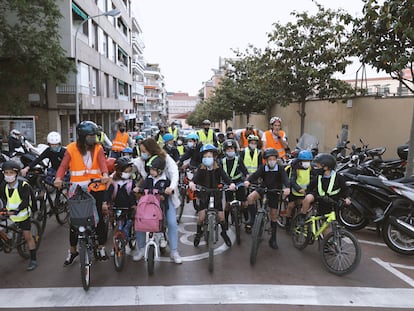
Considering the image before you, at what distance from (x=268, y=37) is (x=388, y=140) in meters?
5.73

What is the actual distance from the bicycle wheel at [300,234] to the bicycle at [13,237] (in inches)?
158

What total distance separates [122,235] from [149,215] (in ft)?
2.03

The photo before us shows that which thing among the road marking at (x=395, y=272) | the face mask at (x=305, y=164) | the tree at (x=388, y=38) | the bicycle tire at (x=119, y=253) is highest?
the tree at (x=388, y=38)

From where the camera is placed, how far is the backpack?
4.87 m

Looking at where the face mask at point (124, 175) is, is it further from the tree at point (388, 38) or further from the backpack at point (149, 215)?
the tree at point (388, 38)

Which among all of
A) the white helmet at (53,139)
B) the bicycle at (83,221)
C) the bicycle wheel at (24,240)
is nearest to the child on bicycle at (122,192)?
the bicycle at (83,221)

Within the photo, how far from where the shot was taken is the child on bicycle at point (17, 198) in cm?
507

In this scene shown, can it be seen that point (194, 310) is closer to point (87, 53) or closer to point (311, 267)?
point (311, 267)

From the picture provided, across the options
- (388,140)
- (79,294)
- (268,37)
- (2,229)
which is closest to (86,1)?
(268,37)

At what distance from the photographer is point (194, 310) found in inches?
162

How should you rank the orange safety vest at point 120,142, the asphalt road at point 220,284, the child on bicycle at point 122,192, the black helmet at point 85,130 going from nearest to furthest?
the asphalt road at point 220,284
the black helmet at point 85,130
the child on bicycle at point 122,192
the orange safety vest at point 120,142

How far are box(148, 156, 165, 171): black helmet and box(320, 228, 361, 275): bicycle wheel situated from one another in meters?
2.46

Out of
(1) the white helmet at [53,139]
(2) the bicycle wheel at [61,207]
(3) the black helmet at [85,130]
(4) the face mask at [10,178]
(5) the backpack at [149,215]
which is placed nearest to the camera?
(5) the backpack at [149,215]

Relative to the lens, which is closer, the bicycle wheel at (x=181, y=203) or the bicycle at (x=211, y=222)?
the bicycle at (x=211, y=222)
